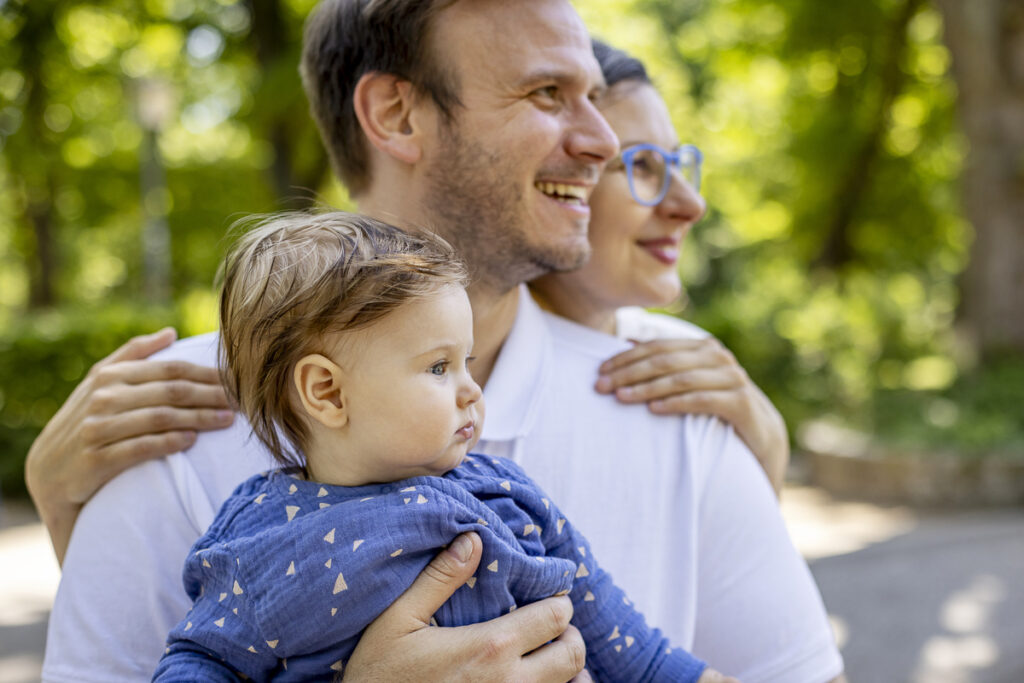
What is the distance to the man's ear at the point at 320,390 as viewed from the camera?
4.85 feet

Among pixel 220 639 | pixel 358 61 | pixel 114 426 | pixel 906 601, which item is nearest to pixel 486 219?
pixel 358 61

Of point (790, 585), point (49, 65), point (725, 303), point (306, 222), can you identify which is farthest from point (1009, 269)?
point (49, 65)

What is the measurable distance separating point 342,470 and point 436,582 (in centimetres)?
23

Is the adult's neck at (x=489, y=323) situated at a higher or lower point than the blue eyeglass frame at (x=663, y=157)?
lower

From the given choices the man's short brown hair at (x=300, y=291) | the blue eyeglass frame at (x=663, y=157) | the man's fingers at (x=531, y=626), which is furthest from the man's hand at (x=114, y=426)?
the blue eyeglass frame at (x=663, y=157)

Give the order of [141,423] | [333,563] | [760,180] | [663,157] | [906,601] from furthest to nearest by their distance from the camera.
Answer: [760,180]
[906,601]
[663,157]
[141,423]
[333,563]

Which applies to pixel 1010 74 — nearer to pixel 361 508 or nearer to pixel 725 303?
pixel 725 303

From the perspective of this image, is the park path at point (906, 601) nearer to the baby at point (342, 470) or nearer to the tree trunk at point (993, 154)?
the tree trunk at point (993, 154)

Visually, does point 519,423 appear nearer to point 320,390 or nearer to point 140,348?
point 320,390

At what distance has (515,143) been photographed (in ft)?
6.97

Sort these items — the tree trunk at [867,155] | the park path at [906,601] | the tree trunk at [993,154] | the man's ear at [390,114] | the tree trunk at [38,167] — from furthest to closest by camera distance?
the tree trunk at [867,155] < the tree trunk at [38,167] < the tree trunk at [993,154] < the park path at [906,601] < the man's ear at [390,114]

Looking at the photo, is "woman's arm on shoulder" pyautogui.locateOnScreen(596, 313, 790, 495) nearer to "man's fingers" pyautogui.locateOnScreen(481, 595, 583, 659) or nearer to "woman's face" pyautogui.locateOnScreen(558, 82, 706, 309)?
"woman's face" pyautogui.locateOnScreen(558, 82, 706, 309)

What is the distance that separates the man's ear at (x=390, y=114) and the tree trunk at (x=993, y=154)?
357 inches

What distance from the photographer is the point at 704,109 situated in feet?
65.5
